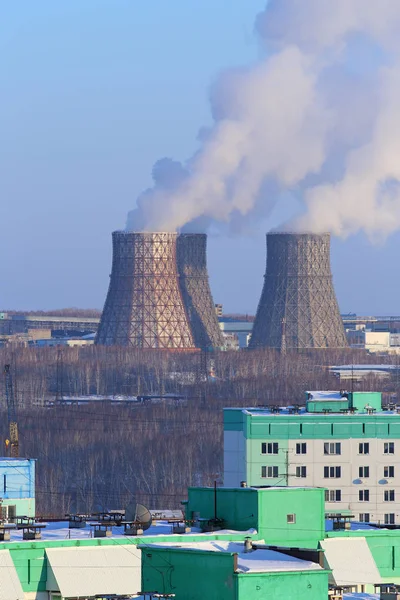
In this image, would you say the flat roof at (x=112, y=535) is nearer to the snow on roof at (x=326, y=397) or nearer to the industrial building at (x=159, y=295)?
the snow on roof at (x=326, y=397)

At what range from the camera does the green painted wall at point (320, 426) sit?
1371 inches

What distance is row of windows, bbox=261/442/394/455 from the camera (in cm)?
3481

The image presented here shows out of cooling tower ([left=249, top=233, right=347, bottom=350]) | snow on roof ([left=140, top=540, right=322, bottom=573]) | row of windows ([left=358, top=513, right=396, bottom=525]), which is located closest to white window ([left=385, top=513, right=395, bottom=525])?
row of windows ([left=358, top=513, right=396, bottom=525])

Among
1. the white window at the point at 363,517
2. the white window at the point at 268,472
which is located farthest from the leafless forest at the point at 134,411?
the white window at the point at 363,517

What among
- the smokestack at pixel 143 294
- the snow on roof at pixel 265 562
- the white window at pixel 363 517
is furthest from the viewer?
the smokestack at pixel 143 294

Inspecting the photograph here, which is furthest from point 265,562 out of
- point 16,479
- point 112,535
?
point 16,479

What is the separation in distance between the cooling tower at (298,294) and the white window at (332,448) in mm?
42089

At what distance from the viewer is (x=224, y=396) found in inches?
2778

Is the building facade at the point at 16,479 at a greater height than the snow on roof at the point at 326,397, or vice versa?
the snow on roof at the point at 326,397

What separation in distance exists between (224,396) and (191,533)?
5305cm

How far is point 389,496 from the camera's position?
3494cm

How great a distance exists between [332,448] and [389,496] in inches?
48.5

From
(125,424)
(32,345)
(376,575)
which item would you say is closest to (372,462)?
(376,575)

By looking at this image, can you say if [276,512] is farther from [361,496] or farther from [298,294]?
[298,294]
